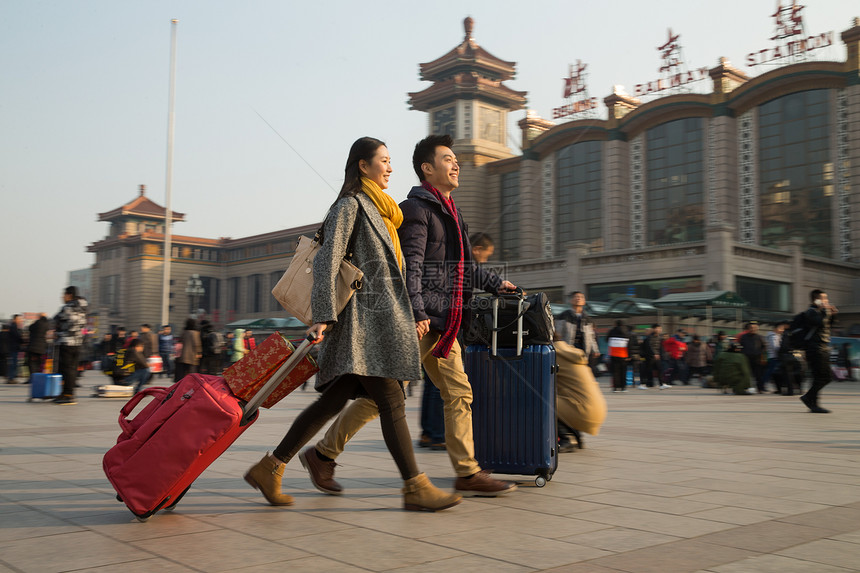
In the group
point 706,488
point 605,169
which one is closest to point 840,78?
point 605,169

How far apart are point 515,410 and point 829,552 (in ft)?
6.24

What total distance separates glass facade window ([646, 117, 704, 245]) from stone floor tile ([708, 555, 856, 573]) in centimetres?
4782

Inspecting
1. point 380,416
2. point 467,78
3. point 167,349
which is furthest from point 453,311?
point 467,78

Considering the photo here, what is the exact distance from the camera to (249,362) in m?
3.56

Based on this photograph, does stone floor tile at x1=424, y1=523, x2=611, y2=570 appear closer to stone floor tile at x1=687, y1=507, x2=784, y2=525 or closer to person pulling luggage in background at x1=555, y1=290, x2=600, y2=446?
stone floor tile at x1=687, y1=507, x2=784, y2=525

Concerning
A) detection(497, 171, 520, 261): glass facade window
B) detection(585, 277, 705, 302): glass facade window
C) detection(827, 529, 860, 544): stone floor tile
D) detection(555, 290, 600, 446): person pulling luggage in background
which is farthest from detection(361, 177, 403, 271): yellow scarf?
detection(497, 171, 520, 261): glass facade window

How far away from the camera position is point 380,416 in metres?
3.60

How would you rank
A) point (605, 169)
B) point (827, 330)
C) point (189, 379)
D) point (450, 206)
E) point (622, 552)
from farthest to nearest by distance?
point (605, 169), point (827, 330), point (450, 206), point (189, 379), point (622, 552)

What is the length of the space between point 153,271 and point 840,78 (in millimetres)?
74530

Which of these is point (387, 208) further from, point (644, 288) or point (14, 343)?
point (644, 288)

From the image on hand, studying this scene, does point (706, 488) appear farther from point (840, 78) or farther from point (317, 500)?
point (840, 78)

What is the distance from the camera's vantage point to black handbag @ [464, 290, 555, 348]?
4445 mm

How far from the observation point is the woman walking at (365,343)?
11.7 feet

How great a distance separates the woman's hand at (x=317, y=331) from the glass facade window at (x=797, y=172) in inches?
1812
